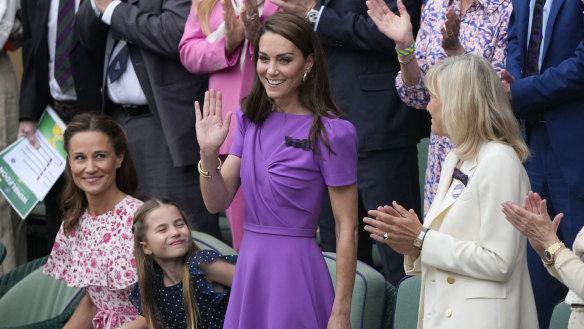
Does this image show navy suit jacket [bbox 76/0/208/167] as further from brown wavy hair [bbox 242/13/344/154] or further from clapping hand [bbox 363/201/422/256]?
clapping hand [bbox 363/201/422/256]

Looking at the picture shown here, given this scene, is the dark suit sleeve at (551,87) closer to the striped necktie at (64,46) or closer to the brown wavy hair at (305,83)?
the brown wavy hair at (305,83)

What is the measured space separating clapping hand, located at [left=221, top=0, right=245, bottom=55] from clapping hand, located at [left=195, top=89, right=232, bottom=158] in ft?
4.17

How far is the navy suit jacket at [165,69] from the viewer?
17.1 feet

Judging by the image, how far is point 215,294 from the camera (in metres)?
3.83

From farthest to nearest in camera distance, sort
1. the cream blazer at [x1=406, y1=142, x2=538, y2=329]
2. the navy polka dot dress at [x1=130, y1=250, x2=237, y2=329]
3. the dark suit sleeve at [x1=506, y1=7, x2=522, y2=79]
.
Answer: the dark suit sleeve at [x1=506, y1=7, x2=522, y2=79] → the navy polka dot dress at [x1=130, y1=250, x2=237, y2=329] → the cream blazer at [x1=406, y1=142, x2=538, y2=329]

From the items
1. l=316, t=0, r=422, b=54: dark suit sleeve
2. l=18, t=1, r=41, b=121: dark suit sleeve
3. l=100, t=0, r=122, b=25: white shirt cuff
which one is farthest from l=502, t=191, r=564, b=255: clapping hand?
l=18, t=1, r=41, b=121: dark suit sleeve

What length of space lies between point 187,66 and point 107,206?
2.80ft

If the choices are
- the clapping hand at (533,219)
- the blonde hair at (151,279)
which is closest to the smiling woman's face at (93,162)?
the blonde hair at (151,279)

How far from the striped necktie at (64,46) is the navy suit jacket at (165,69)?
0.73 meters

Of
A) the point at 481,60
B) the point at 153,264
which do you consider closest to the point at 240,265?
the point at 153,264

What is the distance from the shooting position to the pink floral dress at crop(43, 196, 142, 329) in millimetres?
4352

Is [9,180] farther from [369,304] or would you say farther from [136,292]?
[369,304]

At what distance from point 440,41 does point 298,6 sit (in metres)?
0.71

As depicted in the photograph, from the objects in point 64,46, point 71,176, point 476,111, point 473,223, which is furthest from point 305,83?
point 64,46
